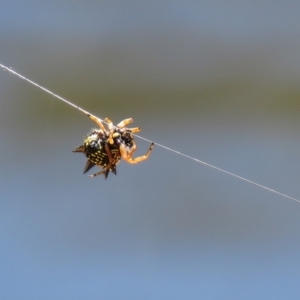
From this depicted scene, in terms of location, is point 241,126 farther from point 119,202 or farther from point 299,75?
point 119,202

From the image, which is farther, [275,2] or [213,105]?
[213,105]

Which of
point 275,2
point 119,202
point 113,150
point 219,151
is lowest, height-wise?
point 113,150

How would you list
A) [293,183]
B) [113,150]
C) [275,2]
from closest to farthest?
[113,150]
[275,2]
[293,183]

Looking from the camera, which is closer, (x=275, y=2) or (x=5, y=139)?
(x=275, y=2)

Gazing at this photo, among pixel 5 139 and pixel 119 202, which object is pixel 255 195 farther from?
pixel 5 139

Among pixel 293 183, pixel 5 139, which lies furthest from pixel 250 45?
pixel 5 139

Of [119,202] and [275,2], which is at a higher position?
[275,2]

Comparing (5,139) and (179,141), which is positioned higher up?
(179,141)

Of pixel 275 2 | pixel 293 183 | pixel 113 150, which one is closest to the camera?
pixel 113 150

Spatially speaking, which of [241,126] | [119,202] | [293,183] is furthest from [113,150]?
[293,183]
